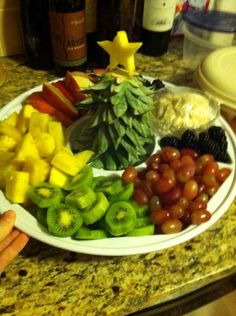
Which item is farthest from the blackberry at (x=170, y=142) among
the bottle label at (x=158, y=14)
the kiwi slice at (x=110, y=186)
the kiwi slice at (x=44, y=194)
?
the bottle label at (x=158, y=14)

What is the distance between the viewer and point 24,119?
27.3 inches

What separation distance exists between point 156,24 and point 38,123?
1.50 ft

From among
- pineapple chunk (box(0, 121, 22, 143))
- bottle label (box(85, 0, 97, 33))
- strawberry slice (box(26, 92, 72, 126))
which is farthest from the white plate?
bottle label (box(85, 0, 97, 33))

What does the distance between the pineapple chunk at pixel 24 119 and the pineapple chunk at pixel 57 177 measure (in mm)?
136

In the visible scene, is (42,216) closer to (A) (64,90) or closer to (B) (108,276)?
(B) (108,276)

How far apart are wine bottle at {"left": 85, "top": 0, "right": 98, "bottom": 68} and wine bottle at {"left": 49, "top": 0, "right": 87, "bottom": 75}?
9 cm

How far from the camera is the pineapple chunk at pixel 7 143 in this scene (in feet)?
2.09

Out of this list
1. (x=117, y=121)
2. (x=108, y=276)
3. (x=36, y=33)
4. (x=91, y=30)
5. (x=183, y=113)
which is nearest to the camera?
(x=108, y=276)

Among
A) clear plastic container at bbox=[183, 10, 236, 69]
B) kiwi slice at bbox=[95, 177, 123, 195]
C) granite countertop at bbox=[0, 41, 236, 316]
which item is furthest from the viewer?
clear plastic container at bbox=[183, 10, 236, 69]

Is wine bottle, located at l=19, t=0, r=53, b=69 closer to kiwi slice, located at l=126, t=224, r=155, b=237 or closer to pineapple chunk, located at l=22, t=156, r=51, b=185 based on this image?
pineapple chunk, located at l=22, t=156, r=51, b=185

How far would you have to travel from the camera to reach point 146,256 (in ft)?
1.85

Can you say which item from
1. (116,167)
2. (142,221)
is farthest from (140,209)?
(116,167)

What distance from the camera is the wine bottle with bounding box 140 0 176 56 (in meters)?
0.89

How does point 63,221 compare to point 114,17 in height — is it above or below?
below
